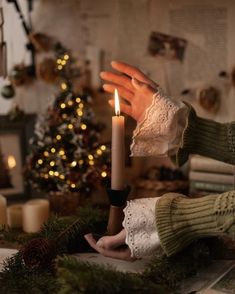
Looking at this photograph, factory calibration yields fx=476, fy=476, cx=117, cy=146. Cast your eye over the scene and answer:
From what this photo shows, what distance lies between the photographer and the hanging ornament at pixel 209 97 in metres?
1.37

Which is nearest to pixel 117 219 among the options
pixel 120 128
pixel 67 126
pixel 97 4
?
pixel 120 128

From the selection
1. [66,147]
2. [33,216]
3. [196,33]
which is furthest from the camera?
[196,33]

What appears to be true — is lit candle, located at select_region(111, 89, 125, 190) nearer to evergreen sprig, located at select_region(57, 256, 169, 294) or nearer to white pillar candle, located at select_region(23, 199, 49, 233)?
evergreen sprig, located at select_region(57, 256, 169, 294)

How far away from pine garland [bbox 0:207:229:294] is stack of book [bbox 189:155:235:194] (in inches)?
18.6

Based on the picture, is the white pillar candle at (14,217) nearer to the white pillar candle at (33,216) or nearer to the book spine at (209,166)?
the white pillar candle at (33,216)

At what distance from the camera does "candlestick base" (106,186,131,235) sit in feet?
2.51

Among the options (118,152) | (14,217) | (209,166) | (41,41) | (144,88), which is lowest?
(14,217)

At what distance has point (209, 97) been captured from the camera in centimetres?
137

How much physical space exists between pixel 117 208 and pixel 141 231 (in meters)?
0.07

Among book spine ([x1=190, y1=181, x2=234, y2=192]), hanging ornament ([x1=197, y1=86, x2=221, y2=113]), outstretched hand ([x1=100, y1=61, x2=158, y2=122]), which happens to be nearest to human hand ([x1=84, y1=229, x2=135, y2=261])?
outstretched hand ([x1=100, y1=61, x2=158, y2=122])

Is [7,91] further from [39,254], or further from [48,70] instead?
[39,254]

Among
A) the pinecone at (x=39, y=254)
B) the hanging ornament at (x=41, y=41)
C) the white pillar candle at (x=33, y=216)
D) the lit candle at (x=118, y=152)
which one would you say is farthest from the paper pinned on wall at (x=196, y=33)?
the pinecone at (x=39, y=254)

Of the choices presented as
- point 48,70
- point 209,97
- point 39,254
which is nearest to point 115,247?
point 39,254

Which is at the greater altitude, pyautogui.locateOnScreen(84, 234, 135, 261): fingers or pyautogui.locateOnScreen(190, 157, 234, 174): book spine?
pyautogui.locateOnScreen(190, 157, 234, 174): book spine
